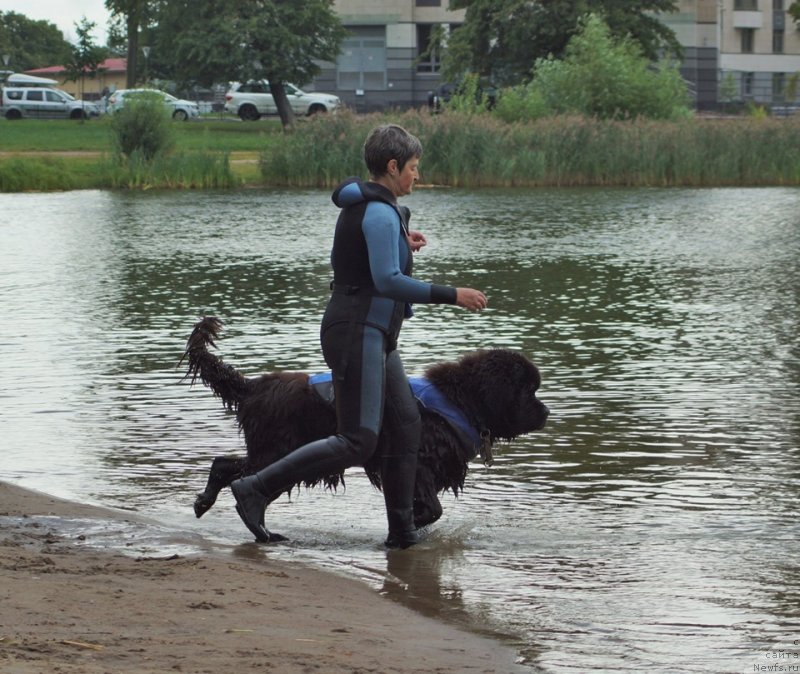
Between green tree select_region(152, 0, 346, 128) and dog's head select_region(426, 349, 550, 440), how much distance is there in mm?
54454

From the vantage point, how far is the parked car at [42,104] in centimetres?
6931

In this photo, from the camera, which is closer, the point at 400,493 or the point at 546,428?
the point at 400,493

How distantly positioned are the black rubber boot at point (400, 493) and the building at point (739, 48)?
239 feet

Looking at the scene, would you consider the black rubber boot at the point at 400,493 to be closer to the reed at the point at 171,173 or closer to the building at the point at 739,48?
the reed at the point at 171,173

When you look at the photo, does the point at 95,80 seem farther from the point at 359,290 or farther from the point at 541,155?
the point at 359,290

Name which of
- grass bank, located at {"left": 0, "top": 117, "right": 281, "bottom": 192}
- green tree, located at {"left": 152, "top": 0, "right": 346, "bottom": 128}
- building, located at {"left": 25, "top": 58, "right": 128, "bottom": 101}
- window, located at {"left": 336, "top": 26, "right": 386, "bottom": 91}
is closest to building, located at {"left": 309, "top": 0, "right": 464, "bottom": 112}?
window, located at {"left": 336, "top": 26, "right": 386, "bottom": 91}

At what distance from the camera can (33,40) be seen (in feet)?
389

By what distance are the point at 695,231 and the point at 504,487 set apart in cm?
1702

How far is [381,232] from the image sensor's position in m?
6.01

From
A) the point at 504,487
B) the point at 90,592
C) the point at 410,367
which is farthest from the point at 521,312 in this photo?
the point at 90,592

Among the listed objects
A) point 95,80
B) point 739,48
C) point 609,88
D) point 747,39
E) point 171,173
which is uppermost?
point 747,39

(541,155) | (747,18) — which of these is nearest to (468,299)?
(541,155)

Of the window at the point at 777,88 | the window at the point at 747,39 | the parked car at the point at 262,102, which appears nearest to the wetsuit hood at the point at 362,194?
the parked car at the point at 262,102

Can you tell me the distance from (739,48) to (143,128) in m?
59.7
